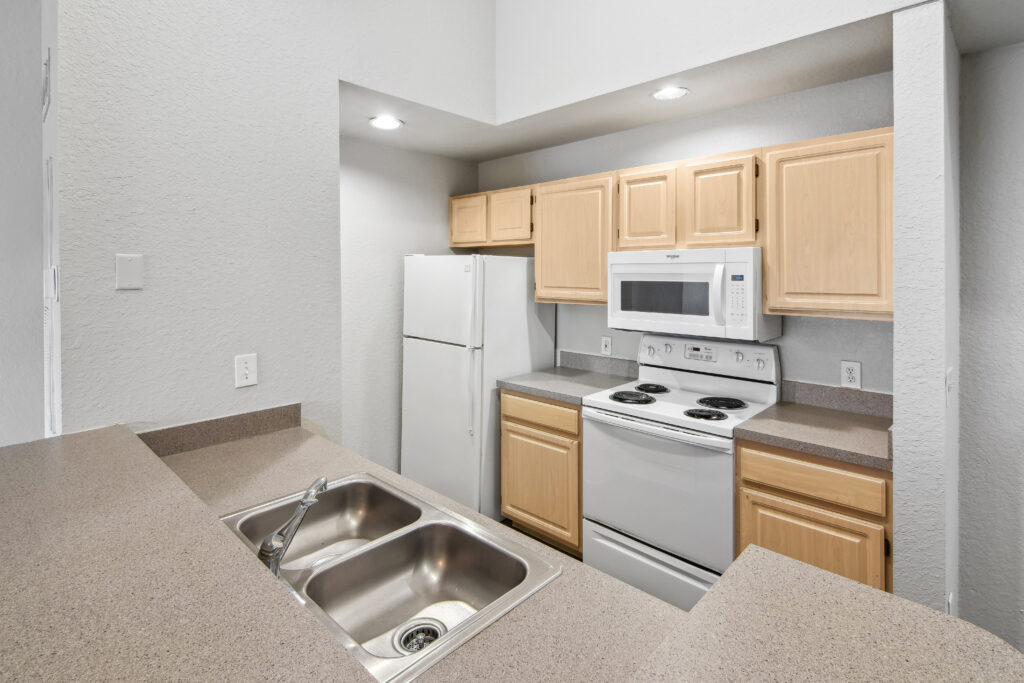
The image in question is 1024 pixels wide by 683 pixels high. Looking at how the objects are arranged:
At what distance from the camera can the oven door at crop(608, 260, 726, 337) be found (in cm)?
227

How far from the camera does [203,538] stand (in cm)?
87

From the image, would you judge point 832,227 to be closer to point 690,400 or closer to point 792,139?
point 792,139

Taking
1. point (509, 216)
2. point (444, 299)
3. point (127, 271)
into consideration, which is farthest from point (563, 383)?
point (127, 271)

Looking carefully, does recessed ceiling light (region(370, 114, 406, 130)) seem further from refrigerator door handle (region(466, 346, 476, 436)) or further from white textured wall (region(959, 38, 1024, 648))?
white textured wall (region(959, 38, 1024, 648))

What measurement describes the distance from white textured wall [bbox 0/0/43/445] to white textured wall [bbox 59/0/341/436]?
1499mm

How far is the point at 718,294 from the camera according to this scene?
2242mm

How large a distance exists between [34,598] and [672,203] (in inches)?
94.9

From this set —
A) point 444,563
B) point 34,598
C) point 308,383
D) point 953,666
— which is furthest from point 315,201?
point 953,666

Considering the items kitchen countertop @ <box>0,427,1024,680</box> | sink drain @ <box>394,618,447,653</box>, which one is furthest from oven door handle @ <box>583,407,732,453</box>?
sink drain @ <box>394,618,447,653</box>

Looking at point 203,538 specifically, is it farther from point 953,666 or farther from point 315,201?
point 315,201

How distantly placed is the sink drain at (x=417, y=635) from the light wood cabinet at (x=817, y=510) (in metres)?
1.37

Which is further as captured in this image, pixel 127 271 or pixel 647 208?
pixel 647 208

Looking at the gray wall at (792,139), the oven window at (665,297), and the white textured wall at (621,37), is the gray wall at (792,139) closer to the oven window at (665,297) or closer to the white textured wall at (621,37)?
the oven window at (665,297)

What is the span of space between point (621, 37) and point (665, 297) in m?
1.14
